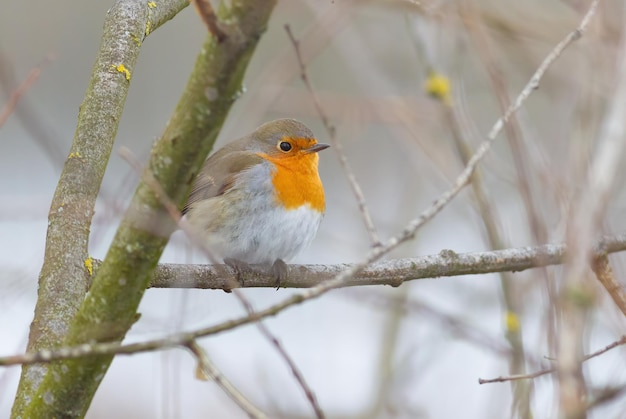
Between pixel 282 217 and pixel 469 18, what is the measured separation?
4.93ft

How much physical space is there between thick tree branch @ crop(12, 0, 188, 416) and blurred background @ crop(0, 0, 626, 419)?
107 millimetres

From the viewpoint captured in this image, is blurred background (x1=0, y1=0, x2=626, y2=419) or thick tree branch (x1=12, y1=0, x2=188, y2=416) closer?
thick tree branch (x1=12, y1=0, x2=188, y2=416)

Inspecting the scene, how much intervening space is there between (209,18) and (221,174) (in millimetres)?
3061

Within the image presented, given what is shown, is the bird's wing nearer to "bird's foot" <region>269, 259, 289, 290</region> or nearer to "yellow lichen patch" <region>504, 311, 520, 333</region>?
"bird's foot" <region>269, 259, 289, 290</region>

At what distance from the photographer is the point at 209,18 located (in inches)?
62.4

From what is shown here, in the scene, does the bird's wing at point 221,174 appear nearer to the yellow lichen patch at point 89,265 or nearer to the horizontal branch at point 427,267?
the horizontal branch at point 427,267

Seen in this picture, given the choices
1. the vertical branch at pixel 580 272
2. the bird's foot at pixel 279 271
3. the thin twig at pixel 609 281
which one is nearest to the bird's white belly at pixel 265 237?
the bird's foot at pixel 279 271

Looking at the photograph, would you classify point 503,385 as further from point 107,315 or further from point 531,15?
point 107,315

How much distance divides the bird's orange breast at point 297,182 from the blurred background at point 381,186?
35 centimetres

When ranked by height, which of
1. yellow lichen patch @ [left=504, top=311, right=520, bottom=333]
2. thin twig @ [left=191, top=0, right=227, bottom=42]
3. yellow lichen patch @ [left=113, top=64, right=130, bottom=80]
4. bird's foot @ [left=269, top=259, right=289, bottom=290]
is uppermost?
yellow lichen patch @ [left=113, top=64, right=130, bottom=80]

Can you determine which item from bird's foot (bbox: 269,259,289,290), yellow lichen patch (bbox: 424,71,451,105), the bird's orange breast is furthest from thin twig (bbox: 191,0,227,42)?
the bird's orange breast

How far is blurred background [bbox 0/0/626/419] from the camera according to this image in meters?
2.98

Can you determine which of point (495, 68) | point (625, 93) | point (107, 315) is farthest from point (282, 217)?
point (625, 93)

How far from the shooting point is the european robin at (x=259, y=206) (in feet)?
13.9
